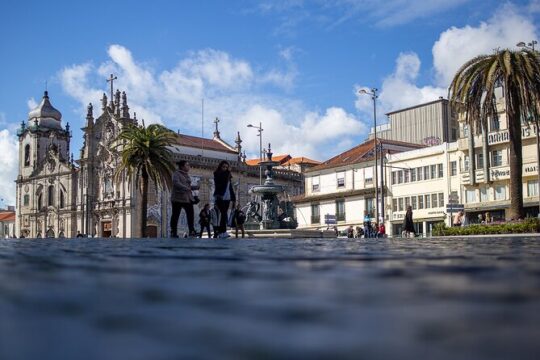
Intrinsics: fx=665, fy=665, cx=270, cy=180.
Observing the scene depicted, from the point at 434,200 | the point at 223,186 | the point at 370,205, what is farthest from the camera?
the point at 370,205

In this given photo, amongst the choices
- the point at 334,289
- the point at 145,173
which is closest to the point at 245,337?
the point at 334,289

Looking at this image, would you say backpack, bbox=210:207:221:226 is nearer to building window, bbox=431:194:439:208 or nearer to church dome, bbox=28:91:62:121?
building window, bbox=431:194:439:208

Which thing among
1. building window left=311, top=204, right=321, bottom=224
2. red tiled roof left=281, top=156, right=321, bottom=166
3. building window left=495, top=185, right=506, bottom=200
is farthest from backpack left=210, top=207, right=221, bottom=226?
red tiled roof left=281, top=156, right=321, bottom=166

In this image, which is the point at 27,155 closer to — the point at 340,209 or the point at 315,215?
the point at 315,215

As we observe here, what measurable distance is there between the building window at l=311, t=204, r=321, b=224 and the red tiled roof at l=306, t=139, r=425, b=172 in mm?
3755

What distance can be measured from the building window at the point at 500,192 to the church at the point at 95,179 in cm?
2292

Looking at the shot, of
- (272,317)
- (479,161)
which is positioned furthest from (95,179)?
(272,317)

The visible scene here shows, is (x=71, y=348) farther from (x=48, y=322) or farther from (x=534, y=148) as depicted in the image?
(x=534, y=148)

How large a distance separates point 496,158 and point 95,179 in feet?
149

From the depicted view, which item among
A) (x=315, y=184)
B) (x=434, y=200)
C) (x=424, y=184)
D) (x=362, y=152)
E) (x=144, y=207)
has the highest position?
(x=362, y=152)

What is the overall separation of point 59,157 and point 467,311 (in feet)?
277

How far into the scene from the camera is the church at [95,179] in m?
70.6

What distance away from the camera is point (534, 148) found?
4628 centimetres

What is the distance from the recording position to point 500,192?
48.2m
